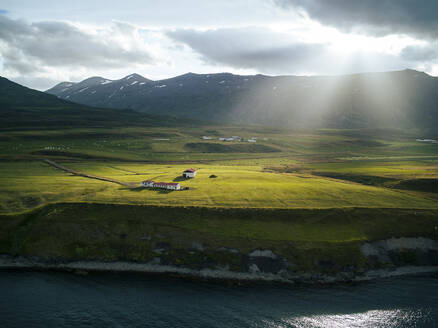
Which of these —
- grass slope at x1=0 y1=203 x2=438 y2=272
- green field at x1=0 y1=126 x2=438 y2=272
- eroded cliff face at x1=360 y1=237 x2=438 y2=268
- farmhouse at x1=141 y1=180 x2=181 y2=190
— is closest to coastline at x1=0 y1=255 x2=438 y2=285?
grass slope at x1=0 y1=203 x2=438 y2=272

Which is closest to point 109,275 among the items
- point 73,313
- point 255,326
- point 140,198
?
point 73,313

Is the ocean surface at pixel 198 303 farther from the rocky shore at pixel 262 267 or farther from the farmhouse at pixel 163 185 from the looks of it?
the farmhouse at pixel 163 185

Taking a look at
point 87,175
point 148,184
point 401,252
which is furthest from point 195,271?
point 87,175

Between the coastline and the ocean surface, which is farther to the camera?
the coastline

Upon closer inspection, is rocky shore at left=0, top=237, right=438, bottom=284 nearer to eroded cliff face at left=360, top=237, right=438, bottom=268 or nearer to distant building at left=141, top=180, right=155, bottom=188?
eroded cliff face at left=360, top=237, right=438, bottom=268

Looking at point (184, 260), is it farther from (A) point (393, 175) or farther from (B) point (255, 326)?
(A) point (393, 175)

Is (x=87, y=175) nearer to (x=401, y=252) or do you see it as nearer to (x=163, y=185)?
A: (x=163, y=185)
